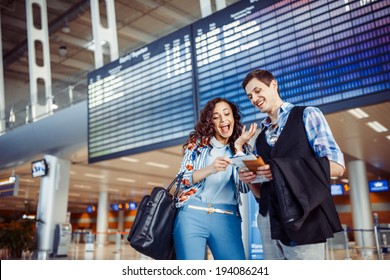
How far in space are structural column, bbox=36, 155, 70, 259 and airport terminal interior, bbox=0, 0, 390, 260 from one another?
0.02 m

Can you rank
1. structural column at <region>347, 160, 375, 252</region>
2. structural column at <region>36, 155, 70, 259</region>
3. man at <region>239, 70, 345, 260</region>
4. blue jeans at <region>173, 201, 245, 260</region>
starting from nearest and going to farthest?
man at <region>239, 70, 345, 260</region> < blue jeans at <region>173, 201, 245, 260</region> < structural column at <region>36, 155, 70, 259</region> < structural column at <region>347, 160, 375, 252</region>

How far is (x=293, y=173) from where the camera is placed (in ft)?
3.70

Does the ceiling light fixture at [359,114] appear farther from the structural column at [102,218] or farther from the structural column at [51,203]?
the structural column at [102,218]

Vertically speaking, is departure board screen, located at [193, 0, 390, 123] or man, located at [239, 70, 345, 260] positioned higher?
departure board screen, located at [193, 0, 390, 123]

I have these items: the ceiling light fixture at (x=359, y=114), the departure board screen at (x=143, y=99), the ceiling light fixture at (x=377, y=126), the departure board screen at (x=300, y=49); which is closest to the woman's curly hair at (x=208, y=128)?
the departure board screen at (x=300, y=49)

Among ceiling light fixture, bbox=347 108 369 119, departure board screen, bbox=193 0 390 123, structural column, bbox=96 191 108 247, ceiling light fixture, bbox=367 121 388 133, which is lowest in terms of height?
structural column, bbox=96 191 108 247

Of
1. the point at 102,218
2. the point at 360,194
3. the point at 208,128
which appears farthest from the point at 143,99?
the point at 102,218

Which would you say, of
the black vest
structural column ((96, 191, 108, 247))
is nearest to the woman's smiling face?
the black vest

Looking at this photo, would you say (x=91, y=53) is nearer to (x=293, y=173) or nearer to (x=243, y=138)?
(x=243, y=138)

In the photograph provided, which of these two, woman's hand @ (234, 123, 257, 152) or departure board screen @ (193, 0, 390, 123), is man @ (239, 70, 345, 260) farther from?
departure board screen @ (193, 0, 390, 123)

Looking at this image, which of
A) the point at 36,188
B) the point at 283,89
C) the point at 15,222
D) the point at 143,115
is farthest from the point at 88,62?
the point at 283,89

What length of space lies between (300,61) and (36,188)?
10809 mm

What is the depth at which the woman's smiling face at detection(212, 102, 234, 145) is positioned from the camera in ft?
4.92

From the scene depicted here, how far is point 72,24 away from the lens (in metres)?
11.0
